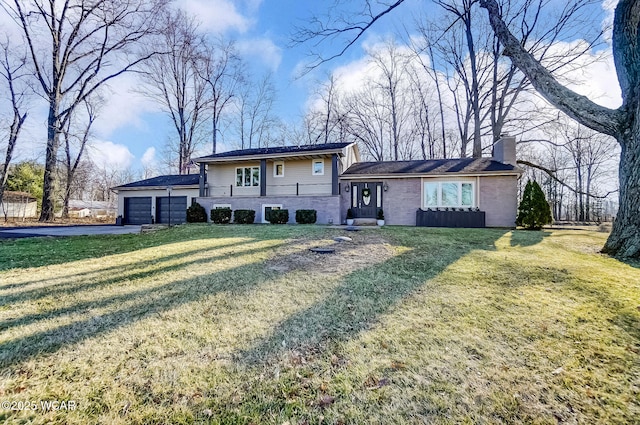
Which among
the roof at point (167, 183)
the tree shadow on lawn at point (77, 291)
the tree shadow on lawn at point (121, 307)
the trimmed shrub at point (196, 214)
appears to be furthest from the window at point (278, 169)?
the tree shadow on lawn at point (121, 307)

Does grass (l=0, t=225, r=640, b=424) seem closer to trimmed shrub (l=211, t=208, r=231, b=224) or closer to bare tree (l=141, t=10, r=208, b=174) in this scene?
trimmed shrub (l=211, t=208, r=231, b=224)

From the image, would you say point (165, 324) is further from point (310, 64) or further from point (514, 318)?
point (310, 64)

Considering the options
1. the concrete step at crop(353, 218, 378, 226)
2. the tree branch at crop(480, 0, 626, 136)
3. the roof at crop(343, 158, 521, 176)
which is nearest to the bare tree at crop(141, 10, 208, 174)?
the roof at crop(343, 158, 521, 176)

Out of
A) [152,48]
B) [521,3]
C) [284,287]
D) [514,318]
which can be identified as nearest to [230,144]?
[152,48]

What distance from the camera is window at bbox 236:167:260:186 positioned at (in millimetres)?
17703

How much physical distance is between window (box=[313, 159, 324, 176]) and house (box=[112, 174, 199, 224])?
785cm

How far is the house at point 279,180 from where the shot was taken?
1527cm

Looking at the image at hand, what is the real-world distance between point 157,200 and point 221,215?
6253 mm

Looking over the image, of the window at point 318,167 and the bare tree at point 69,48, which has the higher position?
the bare tree at point 69,48

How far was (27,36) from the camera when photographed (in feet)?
61.1

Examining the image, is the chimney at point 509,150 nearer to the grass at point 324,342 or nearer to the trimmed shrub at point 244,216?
the grass at point 324,342

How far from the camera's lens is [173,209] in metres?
18.8

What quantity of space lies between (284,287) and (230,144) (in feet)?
90.6

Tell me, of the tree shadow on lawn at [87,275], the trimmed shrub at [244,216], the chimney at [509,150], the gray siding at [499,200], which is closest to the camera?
the tree shadow on lawn at [87,275]
